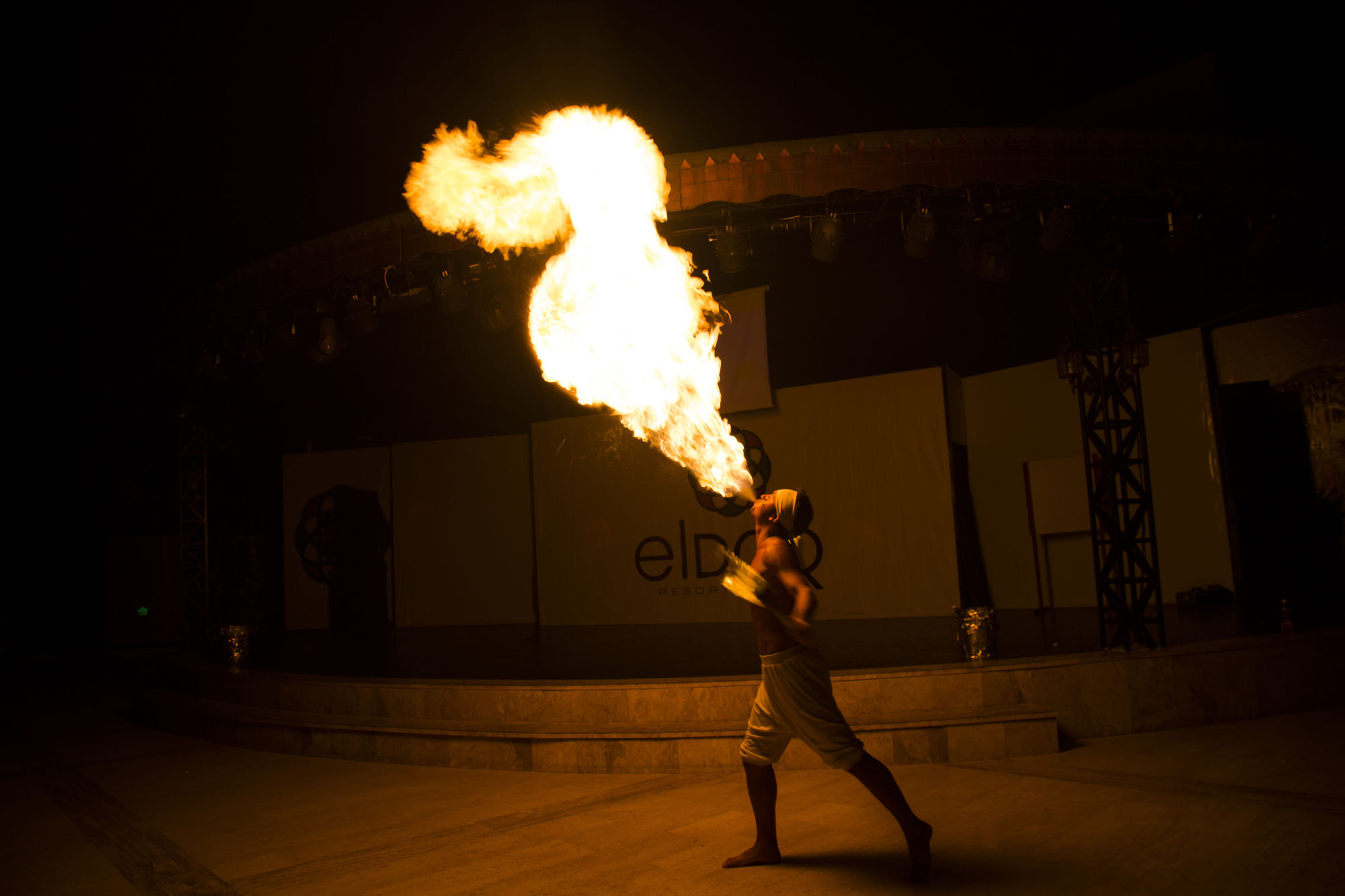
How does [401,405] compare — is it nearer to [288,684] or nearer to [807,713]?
[288,684]

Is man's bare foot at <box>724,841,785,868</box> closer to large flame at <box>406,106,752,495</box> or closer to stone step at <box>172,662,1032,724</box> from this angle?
stone step at <box>172,662,1032,724</box>

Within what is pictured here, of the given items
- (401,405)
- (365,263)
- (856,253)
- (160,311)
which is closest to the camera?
(365,263)

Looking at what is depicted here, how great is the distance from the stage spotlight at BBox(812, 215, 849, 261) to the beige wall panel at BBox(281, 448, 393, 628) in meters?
9.20

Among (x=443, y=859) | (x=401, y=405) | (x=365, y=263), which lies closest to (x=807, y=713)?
(x=443, y=859)

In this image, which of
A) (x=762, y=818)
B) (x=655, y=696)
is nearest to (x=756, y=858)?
(x=762, y=818)

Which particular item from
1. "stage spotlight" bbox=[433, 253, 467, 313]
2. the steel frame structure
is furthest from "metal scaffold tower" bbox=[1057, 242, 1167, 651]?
"stage spotlight" bbox=[433, 253, 467, 313]

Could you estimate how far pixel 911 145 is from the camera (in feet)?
21.8

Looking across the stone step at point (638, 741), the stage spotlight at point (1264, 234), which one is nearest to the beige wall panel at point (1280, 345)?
the stage spotlight at point (1264, 234)

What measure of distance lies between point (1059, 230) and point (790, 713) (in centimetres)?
517

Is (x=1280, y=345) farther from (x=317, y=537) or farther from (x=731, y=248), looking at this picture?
(x=317, y=537)

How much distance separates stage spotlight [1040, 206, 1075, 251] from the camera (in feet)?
22.5

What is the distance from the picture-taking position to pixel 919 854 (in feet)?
11.1

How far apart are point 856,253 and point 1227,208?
4.83m

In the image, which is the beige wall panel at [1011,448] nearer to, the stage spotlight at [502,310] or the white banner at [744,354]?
the white banner at [744,354]
